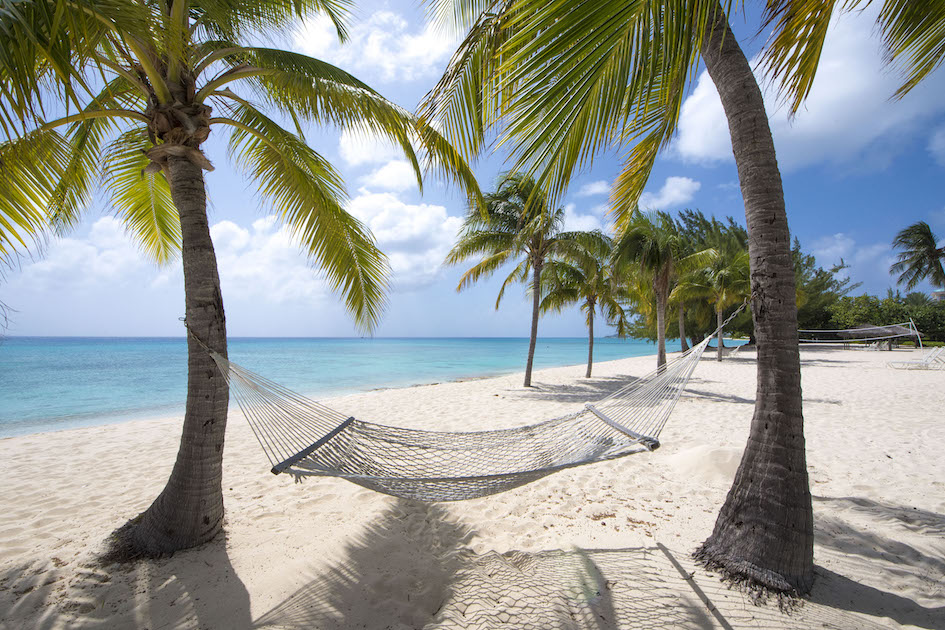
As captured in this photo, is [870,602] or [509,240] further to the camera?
[509,240]

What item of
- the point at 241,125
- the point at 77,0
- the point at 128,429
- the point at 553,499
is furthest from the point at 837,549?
the point at 128,429

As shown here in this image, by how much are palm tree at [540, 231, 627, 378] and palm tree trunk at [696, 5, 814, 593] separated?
21.2 feet

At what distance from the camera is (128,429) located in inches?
204

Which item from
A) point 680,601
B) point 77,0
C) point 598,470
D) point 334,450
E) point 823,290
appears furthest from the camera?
point 823,290

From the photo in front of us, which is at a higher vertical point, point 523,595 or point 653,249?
point 653,249

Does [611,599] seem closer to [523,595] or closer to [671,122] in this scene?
[523,595]

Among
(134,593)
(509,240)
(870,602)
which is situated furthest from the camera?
(509,240)

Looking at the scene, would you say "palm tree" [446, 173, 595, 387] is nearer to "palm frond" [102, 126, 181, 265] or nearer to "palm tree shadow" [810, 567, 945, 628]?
"palm frond" [102, 126, 181, 265]

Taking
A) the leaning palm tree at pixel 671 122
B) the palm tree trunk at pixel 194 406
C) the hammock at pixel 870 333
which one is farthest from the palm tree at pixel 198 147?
the hammock at pixel 870 333

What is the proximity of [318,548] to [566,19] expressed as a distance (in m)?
2.45

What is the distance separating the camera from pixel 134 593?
5.81 ft

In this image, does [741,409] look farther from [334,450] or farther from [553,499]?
[334,450]

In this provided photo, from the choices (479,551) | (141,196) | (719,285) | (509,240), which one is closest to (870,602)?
(479,551)

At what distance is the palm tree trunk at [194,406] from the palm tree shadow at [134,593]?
0.12 meters
